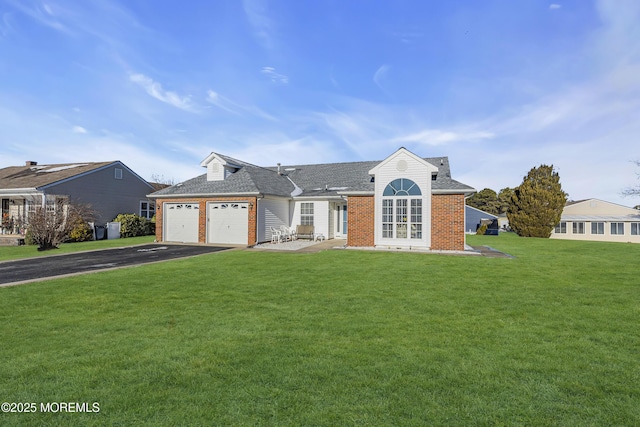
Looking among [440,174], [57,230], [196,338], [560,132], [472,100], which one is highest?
[472,100]

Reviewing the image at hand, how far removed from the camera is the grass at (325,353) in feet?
9.98

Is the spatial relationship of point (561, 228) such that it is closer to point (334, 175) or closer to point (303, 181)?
point (334, 175)

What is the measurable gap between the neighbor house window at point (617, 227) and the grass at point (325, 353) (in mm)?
38304

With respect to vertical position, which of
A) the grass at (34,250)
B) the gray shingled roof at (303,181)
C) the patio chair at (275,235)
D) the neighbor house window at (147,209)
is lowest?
the grass at (34,250)

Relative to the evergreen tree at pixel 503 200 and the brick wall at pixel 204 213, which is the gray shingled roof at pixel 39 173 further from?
the evergreen tree at pixel 503 200

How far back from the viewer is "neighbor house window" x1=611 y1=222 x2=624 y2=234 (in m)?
37.1

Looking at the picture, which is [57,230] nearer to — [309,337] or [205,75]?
[205,75]

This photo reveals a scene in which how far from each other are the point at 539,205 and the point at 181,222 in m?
33.7

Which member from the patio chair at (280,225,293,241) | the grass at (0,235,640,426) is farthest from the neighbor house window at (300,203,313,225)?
the grass at (0,235,640,426)

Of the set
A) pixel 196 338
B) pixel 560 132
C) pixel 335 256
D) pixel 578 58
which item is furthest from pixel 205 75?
pixel 560 132

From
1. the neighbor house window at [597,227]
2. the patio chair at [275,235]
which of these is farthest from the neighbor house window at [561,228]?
the patio chair at [275,235]

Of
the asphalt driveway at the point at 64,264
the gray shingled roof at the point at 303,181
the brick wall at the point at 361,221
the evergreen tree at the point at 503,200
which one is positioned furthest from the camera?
the evergreen tree at the point at 503,200

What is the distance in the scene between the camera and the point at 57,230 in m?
18.4

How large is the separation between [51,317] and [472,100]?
19527 millimetres
